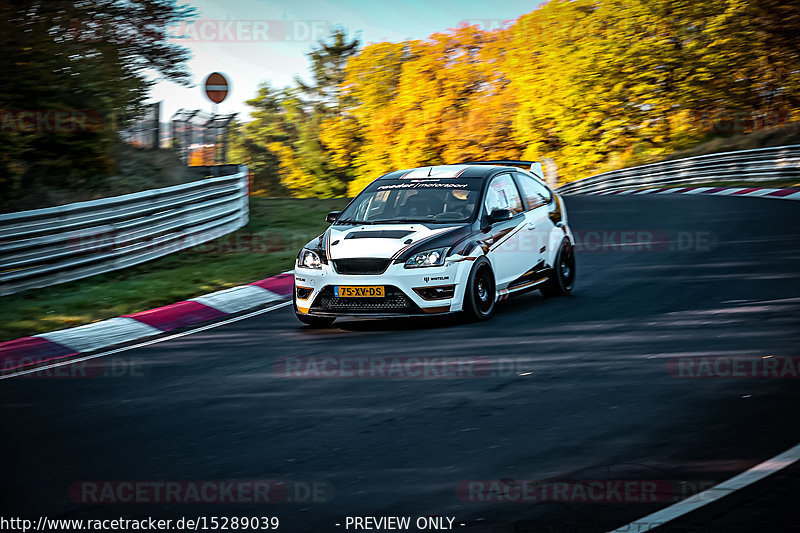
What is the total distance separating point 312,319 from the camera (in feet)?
33.6

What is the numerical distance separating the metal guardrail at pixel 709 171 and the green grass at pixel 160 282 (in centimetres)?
1805

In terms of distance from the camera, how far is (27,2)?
17.5 metres

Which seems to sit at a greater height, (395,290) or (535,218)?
(535,218)

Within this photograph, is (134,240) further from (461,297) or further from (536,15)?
(536,15)

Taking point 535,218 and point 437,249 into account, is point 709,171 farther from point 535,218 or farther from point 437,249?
point 437,249

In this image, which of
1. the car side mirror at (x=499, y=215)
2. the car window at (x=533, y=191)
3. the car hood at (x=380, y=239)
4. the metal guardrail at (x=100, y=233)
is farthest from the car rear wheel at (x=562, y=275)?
the metal guardrail at (x=100, y=233)

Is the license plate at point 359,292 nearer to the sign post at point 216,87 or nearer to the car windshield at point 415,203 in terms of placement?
the car windshield at point 415,203

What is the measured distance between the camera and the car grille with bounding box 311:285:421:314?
31.7ft

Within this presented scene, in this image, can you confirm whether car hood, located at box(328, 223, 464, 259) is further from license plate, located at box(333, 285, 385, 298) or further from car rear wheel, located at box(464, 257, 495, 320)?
car rear wheel, located at box(464, 257, 495, 320)

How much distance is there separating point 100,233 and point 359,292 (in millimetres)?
5953

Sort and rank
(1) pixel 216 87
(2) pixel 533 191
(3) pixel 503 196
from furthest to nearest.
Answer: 1. (1) pixel 216 87
2. (2) pixel 533 191
3. (3) pixel 503 196

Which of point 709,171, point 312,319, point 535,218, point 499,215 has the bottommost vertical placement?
point 312,319

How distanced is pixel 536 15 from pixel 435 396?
191ft

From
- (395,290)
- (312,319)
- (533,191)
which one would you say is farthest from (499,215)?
(312,319)
